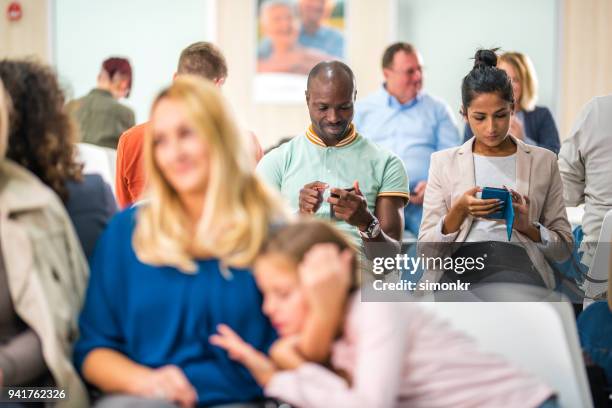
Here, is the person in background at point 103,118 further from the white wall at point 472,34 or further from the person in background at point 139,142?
the white wall at point 472,34

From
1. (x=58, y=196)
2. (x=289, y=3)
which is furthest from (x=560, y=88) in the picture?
(x=58, y=196)

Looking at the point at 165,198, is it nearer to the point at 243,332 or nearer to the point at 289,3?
the point at 243,332

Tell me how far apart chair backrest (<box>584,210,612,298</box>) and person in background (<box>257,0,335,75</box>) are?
13.1ft

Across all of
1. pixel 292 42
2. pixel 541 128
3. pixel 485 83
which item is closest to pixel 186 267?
pixel 485 83

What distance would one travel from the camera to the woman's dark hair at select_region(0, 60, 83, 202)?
188 centimetres

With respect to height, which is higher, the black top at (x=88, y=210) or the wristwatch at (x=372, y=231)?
the black top at (x=88, y=210)

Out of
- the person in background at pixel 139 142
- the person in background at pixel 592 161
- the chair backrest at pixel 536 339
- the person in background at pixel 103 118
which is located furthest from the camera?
the person in background at pixel 103 118

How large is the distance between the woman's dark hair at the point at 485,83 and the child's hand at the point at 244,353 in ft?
4.56

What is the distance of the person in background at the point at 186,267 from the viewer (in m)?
1.69

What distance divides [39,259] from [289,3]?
502 centimetres

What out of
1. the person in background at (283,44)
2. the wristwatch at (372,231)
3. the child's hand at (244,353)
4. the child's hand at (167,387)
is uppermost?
the person in background at (283,44)

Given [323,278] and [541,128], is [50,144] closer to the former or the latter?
[323,278]

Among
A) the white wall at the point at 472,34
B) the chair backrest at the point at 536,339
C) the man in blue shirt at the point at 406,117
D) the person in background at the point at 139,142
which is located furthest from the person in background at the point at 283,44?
the chair backrest at the point at 536,339

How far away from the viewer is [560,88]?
21.1ft
